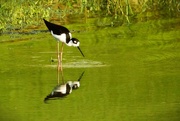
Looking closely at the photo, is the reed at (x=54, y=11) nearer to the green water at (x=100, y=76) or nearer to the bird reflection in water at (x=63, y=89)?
the green water at (x=100, y=76)

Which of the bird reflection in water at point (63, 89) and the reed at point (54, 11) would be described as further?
the reed at point (54, 11)

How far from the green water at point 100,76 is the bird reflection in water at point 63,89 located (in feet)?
0.28

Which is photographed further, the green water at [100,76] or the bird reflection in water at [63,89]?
the bird reflection in water at [63,89]

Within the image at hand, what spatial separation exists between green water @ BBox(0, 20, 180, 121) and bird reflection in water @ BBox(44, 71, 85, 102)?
86 mm

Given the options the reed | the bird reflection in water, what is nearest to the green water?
the bird reflection in water

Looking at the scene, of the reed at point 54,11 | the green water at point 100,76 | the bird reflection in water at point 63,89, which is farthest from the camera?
the reed at point 54,11

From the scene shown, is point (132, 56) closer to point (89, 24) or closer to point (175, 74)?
point (175, 74)

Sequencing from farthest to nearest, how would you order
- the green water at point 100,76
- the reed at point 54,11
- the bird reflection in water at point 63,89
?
the reed at point 54,11 < the bird reflection in water at point 63,89 < the green water at point 100,76

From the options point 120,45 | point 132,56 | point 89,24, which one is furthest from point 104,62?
point 89,24

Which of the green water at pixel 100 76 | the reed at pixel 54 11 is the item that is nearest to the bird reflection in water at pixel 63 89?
the green water at pixel 100 76

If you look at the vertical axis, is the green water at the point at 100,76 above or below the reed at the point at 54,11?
below

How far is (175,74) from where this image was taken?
11.8 m

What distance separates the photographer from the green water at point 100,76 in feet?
31.8

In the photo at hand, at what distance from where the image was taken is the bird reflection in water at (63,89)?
10670 millimetres
